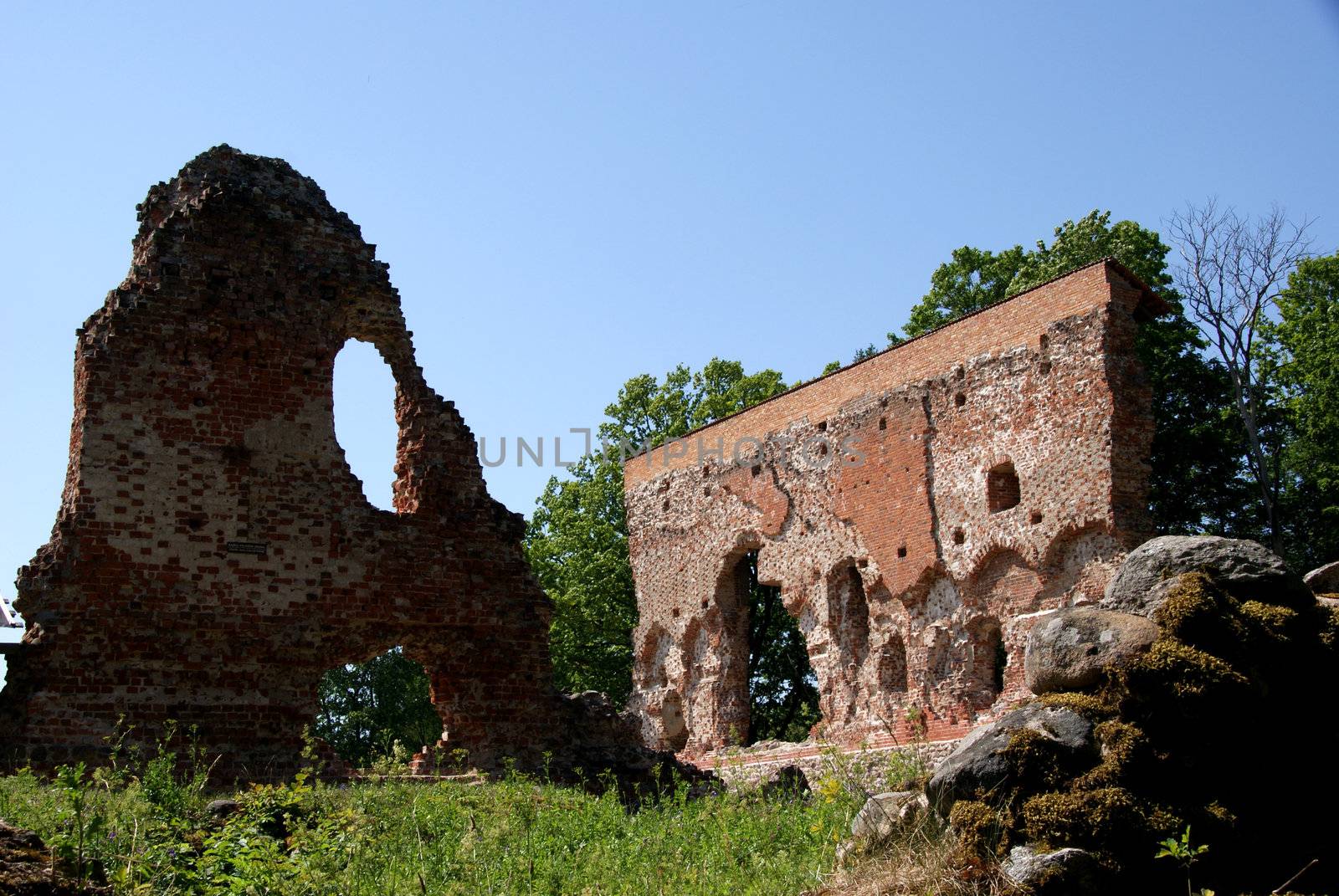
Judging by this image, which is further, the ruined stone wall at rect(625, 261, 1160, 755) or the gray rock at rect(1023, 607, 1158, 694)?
the ruined stone wall at rect(625, 261, 1160, 755)

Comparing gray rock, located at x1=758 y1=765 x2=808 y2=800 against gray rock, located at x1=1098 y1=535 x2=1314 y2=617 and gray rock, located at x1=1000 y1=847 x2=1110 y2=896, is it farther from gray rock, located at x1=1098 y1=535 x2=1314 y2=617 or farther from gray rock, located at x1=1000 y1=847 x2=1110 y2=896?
gray rock, located at x1=1000 y1=847 x2=1110 y2=896

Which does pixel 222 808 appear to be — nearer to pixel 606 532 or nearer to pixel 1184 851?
pixel 1184 851

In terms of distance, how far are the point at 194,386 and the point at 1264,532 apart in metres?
17.5

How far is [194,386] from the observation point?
11.3 m

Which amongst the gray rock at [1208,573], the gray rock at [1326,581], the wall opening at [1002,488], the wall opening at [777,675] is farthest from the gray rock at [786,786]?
the wall opening at [777,675]

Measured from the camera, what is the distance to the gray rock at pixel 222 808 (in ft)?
25.3

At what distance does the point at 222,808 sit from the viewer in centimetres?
778

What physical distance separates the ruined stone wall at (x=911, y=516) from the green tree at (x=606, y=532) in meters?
4.04

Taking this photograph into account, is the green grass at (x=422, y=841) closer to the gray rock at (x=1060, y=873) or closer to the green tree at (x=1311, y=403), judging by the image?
the gray rock at (x=1060, y=873)

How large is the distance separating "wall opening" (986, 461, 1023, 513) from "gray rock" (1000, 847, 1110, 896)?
11.5 metres

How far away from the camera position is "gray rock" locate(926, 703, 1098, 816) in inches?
244

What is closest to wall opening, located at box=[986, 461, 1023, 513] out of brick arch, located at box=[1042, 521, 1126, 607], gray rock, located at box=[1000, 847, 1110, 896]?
brick arch, located at box=[1042, 521, 1126, 607]

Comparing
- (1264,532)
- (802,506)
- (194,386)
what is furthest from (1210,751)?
(1264,532)

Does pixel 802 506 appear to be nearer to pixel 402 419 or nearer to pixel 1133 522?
pixel 1133 522
